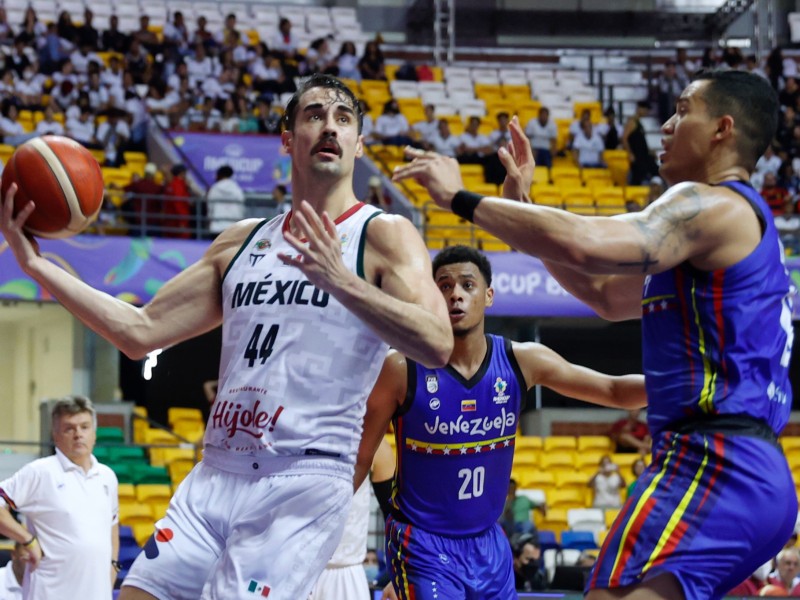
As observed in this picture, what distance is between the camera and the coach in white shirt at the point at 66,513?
8383 millimetres

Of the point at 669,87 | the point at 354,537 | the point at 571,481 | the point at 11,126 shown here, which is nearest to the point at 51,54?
the point at 11,126

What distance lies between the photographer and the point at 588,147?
70.6 feet

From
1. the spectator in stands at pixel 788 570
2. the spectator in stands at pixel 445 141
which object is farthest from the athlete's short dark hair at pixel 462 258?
the spectator in stands at pixel 445 141

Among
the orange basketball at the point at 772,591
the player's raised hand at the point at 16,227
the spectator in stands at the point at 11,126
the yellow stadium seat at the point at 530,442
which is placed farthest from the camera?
the spectator in stands at the point at 11,126

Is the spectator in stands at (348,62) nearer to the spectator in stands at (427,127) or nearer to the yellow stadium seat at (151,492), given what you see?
the spectator in stands at (427,127)

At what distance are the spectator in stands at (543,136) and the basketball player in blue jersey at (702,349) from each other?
17139mm

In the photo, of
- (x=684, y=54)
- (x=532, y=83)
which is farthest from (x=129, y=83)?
(x=684, y=54)

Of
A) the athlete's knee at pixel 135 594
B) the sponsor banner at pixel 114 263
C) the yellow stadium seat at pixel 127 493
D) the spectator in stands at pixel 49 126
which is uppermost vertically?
the spectator in stands at pixel 49 126

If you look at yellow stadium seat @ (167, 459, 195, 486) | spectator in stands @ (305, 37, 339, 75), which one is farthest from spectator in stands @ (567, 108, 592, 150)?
yellow stadium seat @ (167, 459, 195, 486)

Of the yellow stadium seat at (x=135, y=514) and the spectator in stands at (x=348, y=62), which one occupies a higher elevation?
the spectator in stands at (x=348, y=62)

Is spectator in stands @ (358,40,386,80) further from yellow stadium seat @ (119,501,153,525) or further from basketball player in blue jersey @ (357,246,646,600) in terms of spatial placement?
basketball player in blue jersey @ (357,246,646,600)

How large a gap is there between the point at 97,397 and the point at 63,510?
938cm

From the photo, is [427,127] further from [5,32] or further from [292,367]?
[292,367]

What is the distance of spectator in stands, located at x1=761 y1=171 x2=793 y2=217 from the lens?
63.0ft
